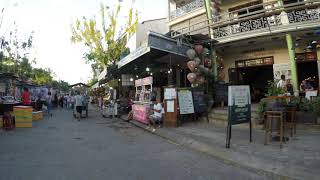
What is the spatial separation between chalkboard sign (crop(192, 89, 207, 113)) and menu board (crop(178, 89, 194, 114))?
399 millimetres

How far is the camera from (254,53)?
1830cm

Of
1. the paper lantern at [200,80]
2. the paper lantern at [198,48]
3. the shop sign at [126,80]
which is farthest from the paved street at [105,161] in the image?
the shop sign at [126,80]

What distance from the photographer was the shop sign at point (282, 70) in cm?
1658

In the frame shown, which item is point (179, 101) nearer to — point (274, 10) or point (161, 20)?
point (274, 10)

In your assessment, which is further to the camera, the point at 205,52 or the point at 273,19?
the point at 205,52

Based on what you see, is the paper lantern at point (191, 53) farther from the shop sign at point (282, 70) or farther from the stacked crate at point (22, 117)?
the stacked crate at point (22, 117)

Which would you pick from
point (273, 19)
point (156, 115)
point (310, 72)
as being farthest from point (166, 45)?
point (310, 72)

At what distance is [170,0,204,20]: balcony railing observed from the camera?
2021cm

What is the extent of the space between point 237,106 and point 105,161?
3.98 m

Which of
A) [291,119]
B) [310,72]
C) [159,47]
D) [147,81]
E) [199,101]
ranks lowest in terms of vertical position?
[291,119]

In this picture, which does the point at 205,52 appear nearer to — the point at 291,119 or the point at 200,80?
the point at 200,80

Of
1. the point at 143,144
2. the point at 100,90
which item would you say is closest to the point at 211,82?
the point at 143,144

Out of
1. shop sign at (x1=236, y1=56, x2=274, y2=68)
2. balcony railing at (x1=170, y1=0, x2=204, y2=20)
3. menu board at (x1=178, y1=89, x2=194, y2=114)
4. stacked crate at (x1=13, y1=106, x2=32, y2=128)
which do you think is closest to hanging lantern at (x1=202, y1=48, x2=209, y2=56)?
shop sign at (x1=236, y1=56, x2=274, y2=68)

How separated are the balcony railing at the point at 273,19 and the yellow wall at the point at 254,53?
87.7 inches
